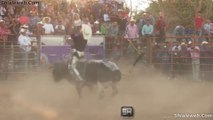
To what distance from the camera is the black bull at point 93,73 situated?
28.3 feet

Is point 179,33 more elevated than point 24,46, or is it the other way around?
point 179,33

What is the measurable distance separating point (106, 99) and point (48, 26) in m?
2.16

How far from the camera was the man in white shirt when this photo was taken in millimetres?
9547

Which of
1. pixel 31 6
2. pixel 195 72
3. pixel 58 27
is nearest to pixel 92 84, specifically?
pixel 58 27

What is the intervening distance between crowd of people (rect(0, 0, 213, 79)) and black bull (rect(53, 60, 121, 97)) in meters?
0.45

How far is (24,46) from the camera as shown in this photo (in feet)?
32.2

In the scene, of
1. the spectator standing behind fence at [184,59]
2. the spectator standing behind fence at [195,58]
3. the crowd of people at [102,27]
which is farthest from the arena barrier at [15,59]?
the spectator standing behind fence at [195,58]

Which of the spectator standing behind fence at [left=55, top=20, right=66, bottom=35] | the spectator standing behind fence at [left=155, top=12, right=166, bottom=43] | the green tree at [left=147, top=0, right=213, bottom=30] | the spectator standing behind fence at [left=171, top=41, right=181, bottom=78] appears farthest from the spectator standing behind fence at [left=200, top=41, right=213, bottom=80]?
the green tree at [left=147, top=0, right=213, bottom=30]

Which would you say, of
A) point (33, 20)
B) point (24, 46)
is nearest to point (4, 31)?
point (24, 46)

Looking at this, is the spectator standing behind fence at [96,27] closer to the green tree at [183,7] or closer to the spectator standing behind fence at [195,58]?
the spectator standing behind fence at [195,58]

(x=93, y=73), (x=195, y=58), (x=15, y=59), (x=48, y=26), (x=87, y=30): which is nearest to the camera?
(x=87, y=30)

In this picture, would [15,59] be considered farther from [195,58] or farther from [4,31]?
[195,58]

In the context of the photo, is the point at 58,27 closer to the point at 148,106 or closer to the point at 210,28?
the point at 148,106

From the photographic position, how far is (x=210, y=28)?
10.6m
